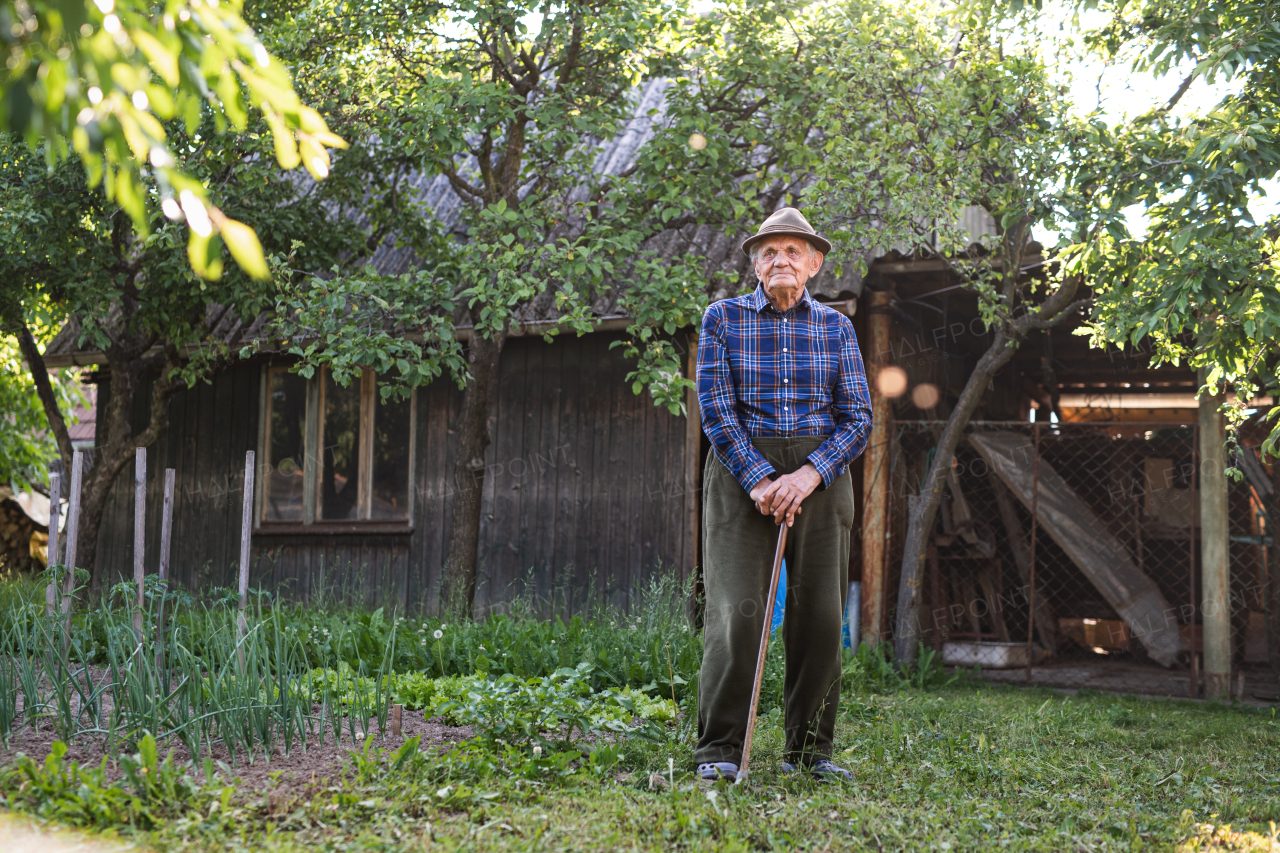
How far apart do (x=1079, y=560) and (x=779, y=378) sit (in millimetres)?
4956

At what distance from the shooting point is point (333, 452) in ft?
30.2

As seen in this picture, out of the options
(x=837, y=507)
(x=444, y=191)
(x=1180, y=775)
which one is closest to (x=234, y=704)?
(x=837, y=507)

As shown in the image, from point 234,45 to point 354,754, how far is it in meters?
2.05

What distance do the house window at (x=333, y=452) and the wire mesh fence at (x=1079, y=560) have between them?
4.18 meters

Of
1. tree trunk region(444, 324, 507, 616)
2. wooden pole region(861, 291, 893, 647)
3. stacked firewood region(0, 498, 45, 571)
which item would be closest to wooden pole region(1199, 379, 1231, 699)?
wooden pole region(861, 291, 893, 647)

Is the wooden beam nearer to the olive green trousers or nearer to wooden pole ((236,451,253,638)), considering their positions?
wooden pole ((236,451,253,638))

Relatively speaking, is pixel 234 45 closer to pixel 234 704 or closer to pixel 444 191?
pixel 234 704

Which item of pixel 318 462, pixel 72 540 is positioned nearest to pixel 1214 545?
pixel 72 540

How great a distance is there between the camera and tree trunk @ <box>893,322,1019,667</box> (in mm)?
6688

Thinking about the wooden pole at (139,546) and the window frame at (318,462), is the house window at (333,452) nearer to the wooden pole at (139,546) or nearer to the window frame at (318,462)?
the window frame at (318,462)

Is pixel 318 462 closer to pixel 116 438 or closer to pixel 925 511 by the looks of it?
pixel 116 438

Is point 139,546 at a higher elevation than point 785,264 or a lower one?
lower

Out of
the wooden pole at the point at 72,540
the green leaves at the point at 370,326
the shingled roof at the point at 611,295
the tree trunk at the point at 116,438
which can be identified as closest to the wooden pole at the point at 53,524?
the wooden pole at the point at 72,540

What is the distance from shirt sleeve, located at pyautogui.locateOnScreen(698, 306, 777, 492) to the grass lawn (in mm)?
942
